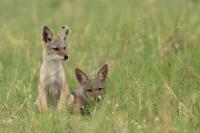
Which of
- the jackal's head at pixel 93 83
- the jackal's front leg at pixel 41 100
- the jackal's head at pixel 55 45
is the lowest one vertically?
the jackal's front leg at pixel 41 100

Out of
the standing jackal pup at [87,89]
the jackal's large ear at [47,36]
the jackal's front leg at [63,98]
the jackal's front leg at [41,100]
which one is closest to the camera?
the jackal's front leg at [41,100]

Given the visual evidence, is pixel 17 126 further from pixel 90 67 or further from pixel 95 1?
pixel 95 1

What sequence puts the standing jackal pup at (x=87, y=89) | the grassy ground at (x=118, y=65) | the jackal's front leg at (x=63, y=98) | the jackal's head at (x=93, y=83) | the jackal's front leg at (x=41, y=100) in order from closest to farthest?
1. the grassy ground at (x=118, y=65)
2. the jackal's front leg at (x=41, y=100)
3. the jackal's front leg at (x=63, y=98)
4. the standing jackal pup at (x=87, y=89)
5. the jackal's head at (x=93, y=83)

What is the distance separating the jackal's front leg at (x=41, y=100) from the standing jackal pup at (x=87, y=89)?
332mm

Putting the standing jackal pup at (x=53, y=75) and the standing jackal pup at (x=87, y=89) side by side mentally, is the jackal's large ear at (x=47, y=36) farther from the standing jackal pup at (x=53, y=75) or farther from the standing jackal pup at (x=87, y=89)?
the standing jackal pup at (x=87, y=89)

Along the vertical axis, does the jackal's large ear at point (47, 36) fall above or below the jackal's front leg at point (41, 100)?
above

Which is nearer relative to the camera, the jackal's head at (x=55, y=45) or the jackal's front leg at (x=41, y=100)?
the jackal's front leg at (x=41, y=100)

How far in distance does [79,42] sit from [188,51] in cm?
215

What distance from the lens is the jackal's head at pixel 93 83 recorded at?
9406 mm

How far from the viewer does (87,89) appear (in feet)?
31.1

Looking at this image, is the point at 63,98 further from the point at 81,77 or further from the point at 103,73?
the point at 103,73

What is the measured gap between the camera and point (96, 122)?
24.8 feet

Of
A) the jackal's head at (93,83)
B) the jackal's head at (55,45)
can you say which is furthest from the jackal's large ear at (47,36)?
the jackal's head at (93,83)

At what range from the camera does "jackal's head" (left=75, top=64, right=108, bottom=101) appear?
9.41 meters
